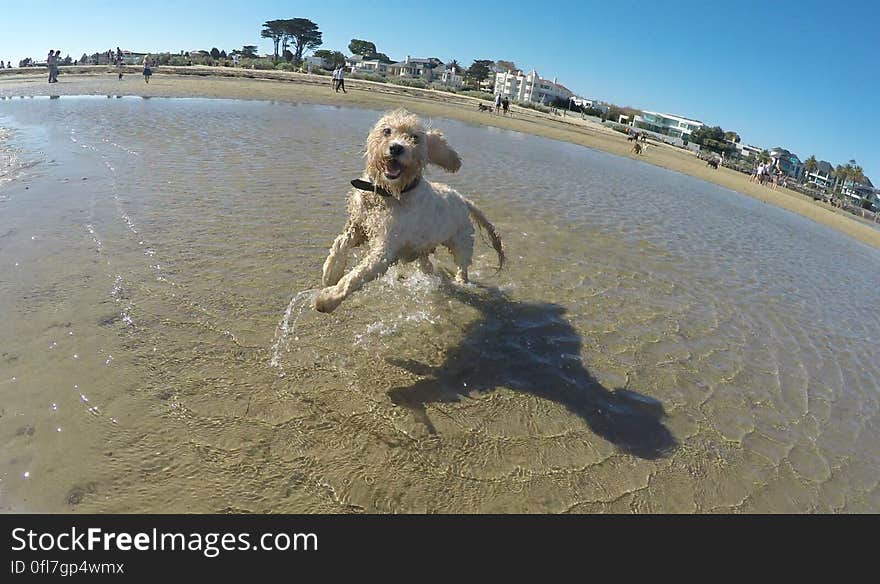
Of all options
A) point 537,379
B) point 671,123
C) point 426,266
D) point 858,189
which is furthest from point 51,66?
point 671,123

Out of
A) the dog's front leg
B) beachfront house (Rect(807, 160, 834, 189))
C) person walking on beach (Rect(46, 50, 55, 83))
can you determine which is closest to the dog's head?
the dog's front leg

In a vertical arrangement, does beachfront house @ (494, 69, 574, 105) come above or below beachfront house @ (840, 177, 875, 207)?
above

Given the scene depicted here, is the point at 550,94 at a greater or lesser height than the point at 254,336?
greater

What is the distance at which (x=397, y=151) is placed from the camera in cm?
430

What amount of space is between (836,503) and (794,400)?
156cm

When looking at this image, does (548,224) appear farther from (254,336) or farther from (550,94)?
(550,94)

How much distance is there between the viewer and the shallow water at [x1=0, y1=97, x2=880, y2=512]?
2.99 m

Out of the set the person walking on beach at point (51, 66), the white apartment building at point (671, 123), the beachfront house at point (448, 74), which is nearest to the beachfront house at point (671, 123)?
the white apartment building at point (671, 123)

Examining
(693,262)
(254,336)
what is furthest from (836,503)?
(693,262)

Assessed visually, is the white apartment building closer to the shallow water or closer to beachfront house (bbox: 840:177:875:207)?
beachfront house (bbox: 840:177:875:207)

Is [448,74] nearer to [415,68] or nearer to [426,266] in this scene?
[415,68]

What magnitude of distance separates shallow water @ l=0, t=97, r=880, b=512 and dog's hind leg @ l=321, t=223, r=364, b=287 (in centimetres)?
36

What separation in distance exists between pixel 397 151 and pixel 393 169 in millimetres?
161
